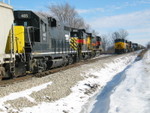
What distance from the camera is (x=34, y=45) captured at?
13.3 meters

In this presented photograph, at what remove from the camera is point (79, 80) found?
1287 centimetres

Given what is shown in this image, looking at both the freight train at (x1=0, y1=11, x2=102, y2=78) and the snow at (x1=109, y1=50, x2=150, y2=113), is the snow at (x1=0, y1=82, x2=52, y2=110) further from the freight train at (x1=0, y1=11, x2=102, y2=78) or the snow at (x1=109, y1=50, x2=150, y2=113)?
the snow at (x1=109, y1=50, x2=150, y2=113)

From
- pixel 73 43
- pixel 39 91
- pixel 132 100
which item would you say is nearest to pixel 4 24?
pixel 39 91

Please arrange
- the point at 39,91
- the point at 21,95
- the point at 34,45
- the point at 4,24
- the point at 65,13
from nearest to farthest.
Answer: the point at 21,95 < the point at 39,91 < the point at 4,24 < the point at 34,45 < the point at 65,13

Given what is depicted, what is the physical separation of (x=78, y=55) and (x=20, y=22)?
1119cm

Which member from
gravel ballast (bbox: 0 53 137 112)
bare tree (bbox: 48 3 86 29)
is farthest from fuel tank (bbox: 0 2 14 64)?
bare tree (bbox: 48 3 86 29)

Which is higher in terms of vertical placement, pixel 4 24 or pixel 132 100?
pixel 4 24

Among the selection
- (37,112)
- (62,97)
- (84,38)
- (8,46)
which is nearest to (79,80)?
(62,97)

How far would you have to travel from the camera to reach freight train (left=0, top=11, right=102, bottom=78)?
1099 centimetres

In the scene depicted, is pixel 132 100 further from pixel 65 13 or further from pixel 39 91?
pixel 65 13

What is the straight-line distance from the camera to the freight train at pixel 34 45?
36.1 ft

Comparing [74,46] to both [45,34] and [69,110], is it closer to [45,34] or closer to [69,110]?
[45,34]

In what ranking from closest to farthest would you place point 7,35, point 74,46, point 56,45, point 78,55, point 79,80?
point 7,35 < point 79,80 < point 56,45 < point 74,46 < point 78,55

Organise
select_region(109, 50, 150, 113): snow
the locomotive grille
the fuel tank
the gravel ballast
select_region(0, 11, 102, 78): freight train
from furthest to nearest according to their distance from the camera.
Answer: the locomotive grille, select_region(0, 11, 102, 78): freight train, the fuel tank, the gravel ballast, select_region(109, 50, 150, 113): snow
